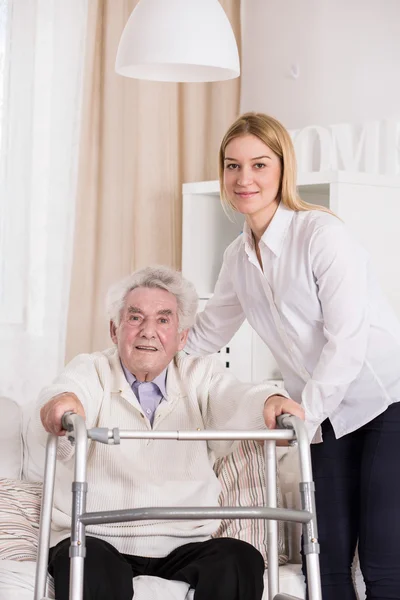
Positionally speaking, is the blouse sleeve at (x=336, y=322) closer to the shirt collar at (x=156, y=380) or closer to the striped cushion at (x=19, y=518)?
the shirt collar at (x=156, y=380)

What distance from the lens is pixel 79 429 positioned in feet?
5.53

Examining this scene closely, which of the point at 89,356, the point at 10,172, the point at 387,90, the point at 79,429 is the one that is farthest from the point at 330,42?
the point at 79,429

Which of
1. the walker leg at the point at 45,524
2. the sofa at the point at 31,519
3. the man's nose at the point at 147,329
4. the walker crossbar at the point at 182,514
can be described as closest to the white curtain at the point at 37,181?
the sofa at the point at 31,519

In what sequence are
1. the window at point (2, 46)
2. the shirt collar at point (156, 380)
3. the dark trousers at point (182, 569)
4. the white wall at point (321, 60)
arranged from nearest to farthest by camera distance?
the dark trousers at point (182, 569)
the shirt collar at point (156, 380)
the window at point (2, 46)
the white wall at point (321, 60)

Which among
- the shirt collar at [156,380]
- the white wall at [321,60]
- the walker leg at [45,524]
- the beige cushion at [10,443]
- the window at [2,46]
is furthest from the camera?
the white wall at [321,60]

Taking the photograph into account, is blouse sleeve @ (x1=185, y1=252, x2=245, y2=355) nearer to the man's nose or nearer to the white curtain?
the man's nose

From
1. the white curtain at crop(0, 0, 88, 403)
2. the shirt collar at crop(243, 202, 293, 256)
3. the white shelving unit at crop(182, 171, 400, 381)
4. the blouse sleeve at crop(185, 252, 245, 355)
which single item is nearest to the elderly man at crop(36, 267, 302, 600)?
the blouse sleeve at crop(185, 252, 245, 355)

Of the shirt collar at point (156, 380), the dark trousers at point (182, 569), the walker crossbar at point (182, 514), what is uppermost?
the shirt collar at point (156, 380)

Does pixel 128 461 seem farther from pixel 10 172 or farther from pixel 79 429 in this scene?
pixel 10 172

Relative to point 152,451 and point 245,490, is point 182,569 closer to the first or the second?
point 152,451

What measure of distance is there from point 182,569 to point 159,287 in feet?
2.11

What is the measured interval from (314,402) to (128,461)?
0.45 meters

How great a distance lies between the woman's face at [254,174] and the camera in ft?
6.90

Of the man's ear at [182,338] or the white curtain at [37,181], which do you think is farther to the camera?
the white curtain at [37,181]
